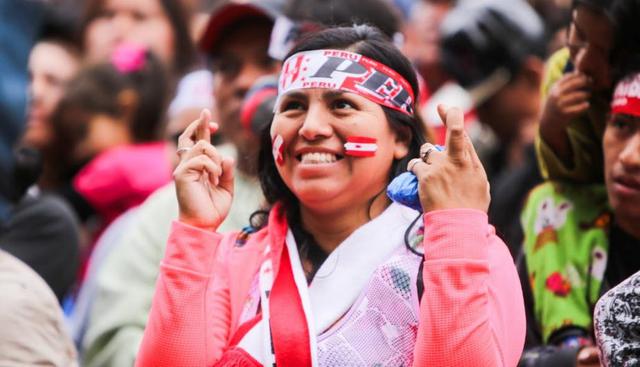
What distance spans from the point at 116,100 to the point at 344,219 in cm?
311

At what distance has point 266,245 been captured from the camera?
12.2 feet

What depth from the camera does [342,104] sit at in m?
3.62

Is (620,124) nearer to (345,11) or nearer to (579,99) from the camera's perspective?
(579,99)

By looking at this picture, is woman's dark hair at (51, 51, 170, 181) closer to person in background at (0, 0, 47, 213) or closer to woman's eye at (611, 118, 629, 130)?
person in background at (0, 0, 47, 213)

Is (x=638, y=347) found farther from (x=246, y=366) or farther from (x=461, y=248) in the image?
(x=246, y=366)

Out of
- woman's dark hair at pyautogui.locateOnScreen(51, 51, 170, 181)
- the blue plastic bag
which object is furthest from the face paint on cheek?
woman's dark hair at pyautogui.locateOnScreen(51, 51, 170, 181)

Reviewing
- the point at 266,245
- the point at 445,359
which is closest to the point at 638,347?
the point at 445,359

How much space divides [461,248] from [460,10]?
139 inches

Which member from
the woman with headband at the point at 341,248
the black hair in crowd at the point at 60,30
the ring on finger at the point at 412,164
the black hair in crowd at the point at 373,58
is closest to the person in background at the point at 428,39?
the black hair in crowd at the point at 60,30

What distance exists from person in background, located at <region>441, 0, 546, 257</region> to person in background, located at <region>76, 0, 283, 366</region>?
3.82 feet

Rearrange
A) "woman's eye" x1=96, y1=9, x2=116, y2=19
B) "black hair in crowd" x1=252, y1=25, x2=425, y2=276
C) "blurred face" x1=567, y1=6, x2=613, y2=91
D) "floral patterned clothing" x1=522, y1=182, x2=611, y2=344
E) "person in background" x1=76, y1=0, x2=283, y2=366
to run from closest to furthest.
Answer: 1. "black hair in crowd" x1=252, y1=25, x2=425, y2=276
2. "blurred face" x1=567, y1=6, x2=613, y2=91
3. "floral patterned clothing" x1=522, y1=182, x2=611, y2=344
4. "person in background" x1=76, y1=0, x2=283, y2=366
5. "woman's eye" x1=96, y1=9, x2=116, y2=19

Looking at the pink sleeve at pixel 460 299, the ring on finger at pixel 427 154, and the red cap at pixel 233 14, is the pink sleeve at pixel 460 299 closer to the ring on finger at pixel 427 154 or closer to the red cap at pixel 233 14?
the ring on finger at pixel 427 154

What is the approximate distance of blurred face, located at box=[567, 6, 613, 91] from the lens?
13.3 ft

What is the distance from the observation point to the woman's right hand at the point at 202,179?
360cm
